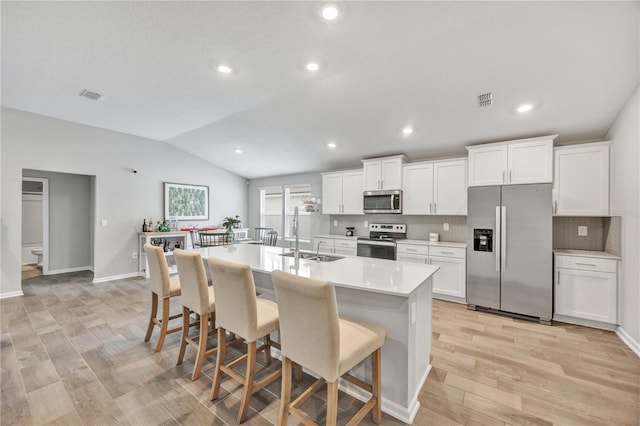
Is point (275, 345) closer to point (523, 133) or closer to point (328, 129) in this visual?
point (328, 129)

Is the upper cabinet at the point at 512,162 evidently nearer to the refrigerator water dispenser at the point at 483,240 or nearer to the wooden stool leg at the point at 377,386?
the refrigerator water dispenser at the point at 483,240

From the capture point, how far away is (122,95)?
12.1 feet

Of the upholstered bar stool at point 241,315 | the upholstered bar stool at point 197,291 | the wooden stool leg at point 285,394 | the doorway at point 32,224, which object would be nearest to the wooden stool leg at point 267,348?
the upholstered bar stool at point 241,315

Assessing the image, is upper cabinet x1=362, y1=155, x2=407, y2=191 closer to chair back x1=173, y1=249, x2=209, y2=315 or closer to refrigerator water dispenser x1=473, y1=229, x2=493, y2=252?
refrigerator water dispenser x1=473, y1=229, x2=493, y2=252

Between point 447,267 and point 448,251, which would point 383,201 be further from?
point 447,267

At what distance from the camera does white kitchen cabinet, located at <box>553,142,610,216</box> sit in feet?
10.4

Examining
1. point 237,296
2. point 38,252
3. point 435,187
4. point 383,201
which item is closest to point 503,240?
Result: point 435,187

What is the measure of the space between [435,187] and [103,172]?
6141 millimetres

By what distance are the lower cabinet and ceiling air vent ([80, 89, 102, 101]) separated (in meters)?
5.15

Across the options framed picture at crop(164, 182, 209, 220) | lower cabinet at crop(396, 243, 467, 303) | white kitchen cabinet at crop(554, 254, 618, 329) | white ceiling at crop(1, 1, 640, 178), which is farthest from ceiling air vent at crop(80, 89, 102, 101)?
white kitchen cabinet at crop(554, 254, 618, 329)

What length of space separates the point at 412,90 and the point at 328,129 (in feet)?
4.95

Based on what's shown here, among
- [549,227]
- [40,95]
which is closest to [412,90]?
[549,227]

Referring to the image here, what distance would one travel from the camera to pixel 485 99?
2980 millimetres

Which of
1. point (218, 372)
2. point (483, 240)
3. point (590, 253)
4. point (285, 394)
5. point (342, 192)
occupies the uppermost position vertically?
point (342, 192)
